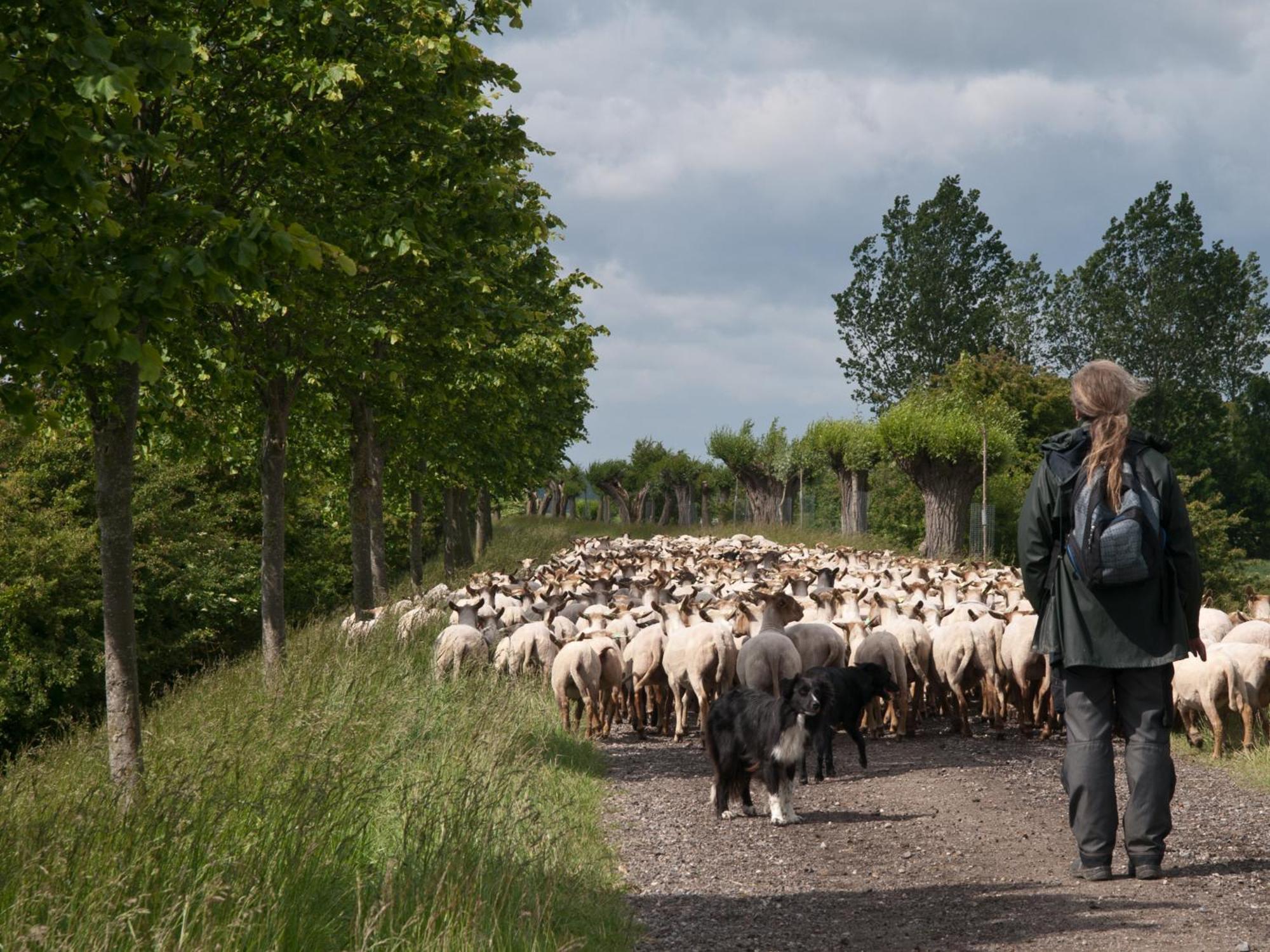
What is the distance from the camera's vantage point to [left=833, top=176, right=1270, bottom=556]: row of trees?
67375 millimetres

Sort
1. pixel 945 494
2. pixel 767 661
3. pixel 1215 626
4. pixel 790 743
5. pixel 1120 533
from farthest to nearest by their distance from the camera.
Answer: pixel 945 494, pixel 1215 626, pixel 767 661, pixel 790 743, pixel 1120 533

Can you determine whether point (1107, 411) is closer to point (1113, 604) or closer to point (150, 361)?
point (1113, 604)

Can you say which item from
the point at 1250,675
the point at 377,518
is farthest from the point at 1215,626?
the point at 377,518

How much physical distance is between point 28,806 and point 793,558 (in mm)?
25747

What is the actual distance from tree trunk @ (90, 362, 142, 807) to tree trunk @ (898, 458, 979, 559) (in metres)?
30.7

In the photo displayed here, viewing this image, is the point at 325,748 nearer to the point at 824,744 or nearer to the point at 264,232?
the point at 264,232

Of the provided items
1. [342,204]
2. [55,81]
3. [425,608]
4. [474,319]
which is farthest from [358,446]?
[55,81]

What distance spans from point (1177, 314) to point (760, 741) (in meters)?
64.5

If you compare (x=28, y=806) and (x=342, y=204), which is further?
(x=342, y=204)

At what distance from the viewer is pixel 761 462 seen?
7406 cm

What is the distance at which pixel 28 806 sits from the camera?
23.3 ft

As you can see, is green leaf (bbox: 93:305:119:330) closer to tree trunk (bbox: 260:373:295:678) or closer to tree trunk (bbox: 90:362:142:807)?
tree trunk (bbox: 90:362:142:807)

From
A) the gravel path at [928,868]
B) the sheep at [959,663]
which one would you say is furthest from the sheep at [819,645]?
the gravel path at [928,868]

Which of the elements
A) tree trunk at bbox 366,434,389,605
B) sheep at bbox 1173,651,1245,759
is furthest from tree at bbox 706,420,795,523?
sheep at bbox 1173,651,1245,759
